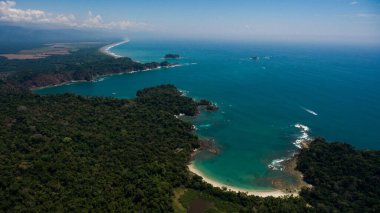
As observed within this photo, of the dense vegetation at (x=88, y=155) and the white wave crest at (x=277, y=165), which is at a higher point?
the dense vegetation at (x=88, y=155)

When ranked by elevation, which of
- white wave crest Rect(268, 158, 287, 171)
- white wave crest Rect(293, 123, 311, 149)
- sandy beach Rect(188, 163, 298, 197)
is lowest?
sandy beach Rect(188, 163, 298, 197)

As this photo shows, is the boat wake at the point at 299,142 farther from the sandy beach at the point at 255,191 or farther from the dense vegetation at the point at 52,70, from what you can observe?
the dense vegetation at the point at 52,70

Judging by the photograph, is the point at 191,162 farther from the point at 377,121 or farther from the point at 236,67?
the point at 236,67

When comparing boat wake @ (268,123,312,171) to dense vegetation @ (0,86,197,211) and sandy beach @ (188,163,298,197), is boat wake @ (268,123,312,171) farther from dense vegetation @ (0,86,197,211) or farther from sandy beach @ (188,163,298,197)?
dense vegetation @ (0,86,197,211)

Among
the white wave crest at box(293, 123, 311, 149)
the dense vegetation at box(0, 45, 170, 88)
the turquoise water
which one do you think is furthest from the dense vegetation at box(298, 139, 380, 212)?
the dense vegetation at box(0, 45, 170, 88)

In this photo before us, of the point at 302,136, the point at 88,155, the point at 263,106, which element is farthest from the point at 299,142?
the point at 88,155

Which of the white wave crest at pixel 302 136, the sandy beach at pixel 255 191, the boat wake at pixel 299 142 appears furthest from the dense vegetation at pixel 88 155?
the white wave crest at pixel 302 136

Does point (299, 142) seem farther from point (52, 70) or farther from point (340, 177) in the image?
point (52, 70)

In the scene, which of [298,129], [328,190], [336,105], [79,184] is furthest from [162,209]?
[336,105]
